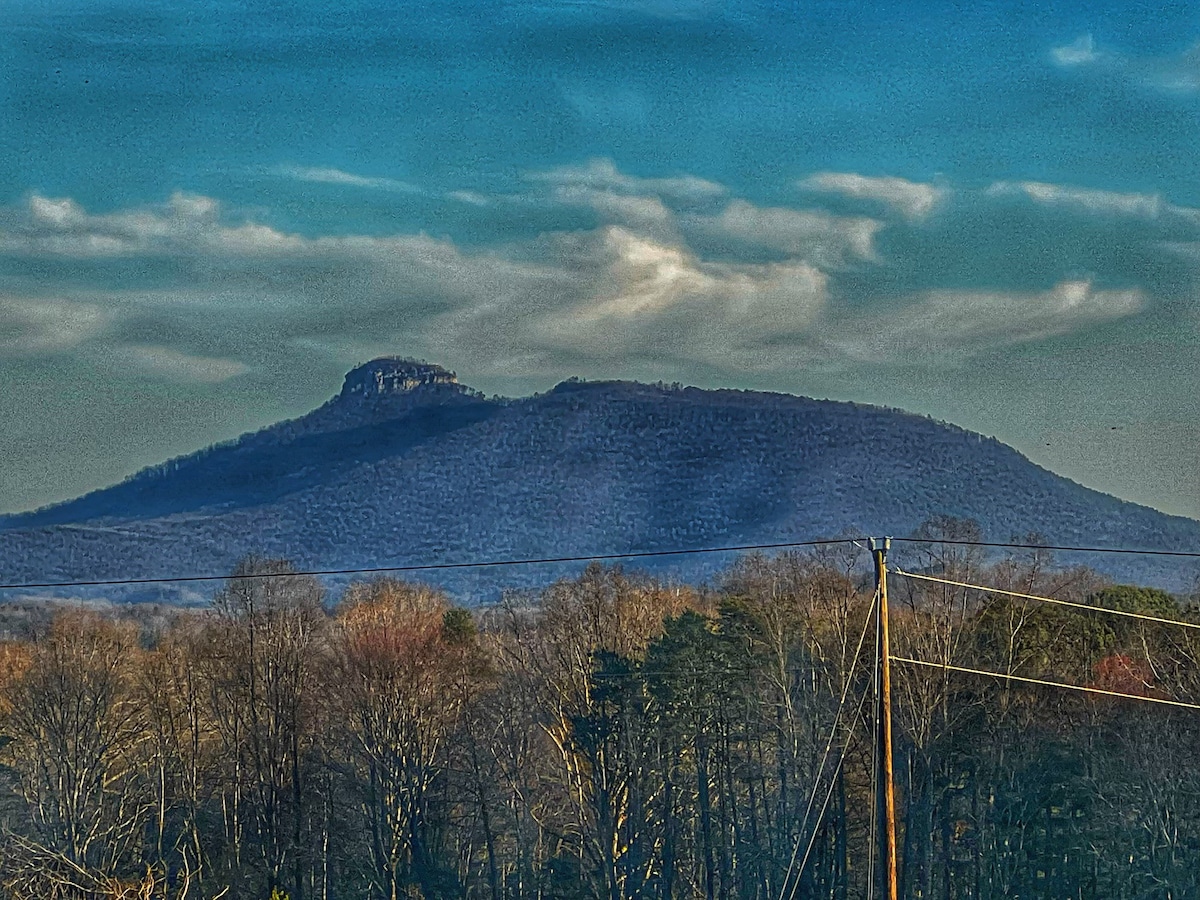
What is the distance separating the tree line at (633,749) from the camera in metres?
44.8

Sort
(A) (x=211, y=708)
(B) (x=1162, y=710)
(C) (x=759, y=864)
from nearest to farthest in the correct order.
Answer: (B) (x=1162, y=710), (C) (x=759, y=864), (A) (x=211, y=708)

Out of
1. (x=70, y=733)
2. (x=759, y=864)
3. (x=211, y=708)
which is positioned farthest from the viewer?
(x=211, y=708)

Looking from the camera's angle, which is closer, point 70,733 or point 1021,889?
point 1021,889

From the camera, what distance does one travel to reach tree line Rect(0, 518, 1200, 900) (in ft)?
147

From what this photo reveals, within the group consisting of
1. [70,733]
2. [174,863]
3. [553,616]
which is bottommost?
[174,863]

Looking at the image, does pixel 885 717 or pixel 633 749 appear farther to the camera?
pixel 633 749

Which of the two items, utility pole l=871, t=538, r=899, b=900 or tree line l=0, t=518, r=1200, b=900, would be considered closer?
utility pole l=871, t=538, r=899, b=900

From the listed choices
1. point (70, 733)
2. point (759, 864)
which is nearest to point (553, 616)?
point (759, 864)

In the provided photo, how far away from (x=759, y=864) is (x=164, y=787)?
18.8 m

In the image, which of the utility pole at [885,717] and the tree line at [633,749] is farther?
the tree line at [633,749]

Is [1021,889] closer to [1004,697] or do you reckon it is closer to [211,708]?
[1004,697]

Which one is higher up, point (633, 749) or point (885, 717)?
point (885, 717)

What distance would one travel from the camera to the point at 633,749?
50.4 m

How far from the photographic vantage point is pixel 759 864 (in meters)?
48.4
